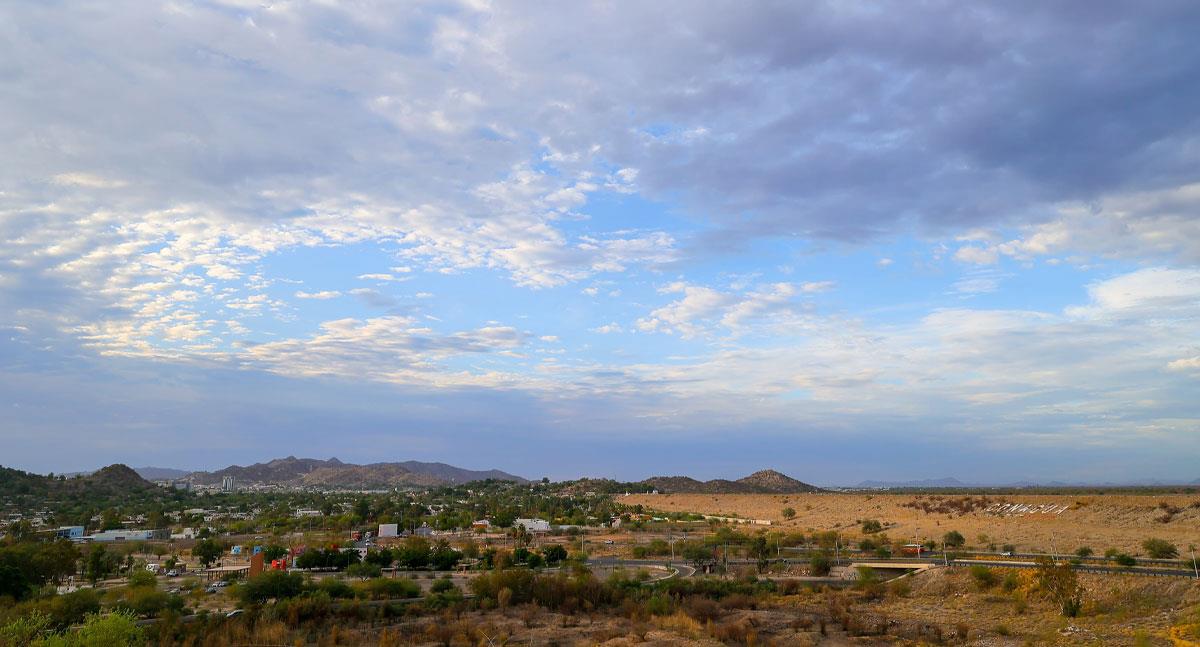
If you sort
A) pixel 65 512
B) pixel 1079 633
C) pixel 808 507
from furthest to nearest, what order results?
1. pixel 808 507
2. pixel 65 512
3. pixel 1079 633

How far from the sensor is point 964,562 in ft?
170

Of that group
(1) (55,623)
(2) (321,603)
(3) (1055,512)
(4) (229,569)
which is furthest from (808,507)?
(1) (55,623)

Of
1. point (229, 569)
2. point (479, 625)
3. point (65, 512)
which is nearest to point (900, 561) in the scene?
point (479, 625)

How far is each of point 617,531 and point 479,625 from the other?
58.1 m

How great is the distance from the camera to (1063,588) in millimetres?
37875

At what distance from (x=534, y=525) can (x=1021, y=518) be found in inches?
2151

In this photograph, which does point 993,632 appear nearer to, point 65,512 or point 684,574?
point 684,574

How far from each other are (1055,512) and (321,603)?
79.7 meters

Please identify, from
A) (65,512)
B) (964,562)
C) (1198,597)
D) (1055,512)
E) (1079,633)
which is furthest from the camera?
(65,512)

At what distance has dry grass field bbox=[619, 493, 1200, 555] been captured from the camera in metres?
65.5

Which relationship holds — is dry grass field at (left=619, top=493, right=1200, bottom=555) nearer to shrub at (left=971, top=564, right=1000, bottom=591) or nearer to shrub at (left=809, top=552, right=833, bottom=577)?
shrub at (left=971, top=564, right=1000, bottom=591)

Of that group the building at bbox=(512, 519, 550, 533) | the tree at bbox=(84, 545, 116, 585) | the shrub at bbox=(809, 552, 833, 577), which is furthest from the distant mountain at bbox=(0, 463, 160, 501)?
the shrub at bbox=(809, 552, 833, 577)

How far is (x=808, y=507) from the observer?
124688mm

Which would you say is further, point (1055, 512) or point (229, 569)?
point (1055, 512)
